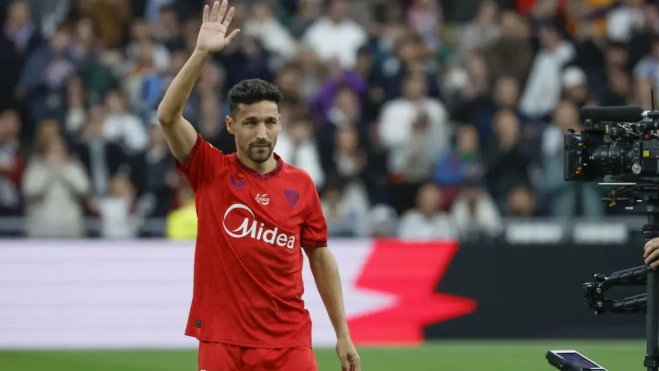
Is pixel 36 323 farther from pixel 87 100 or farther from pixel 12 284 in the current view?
pixel 87 100

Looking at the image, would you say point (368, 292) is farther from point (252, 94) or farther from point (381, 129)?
point (252, 94)

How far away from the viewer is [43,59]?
16.7 m

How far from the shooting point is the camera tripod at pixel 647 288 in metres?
7.56

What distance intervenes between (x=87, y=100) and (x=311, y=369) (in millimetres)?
10138

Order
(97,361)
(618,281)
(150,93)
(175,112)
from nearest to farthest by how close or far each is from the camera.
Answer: (175,112)
(618,281)
(97,361)
(150,93)

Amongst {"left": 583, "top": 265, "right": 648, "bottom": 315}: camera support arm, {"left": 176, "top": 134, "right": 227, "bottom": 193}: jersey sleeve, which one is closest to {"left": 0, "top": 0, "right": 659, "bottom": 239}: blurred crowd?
{"left": 583, "top": 265, "right": 648, "bottom": 315}: camera support arm

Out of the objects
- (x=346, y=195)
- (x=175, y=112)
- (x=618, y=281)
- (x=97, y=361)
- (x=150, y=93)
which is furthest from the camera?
(x=150, y=93)

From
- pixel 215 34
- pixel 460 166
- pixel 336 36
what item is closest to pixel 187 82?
pixel 215 34

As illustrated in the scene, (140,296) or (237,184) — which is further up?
(237,184)

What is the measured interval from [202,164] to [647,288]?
9.05 feet

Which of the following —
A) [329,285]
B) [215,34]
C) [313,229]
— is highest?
[215,34]

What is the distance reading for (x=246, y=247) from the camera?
6.53 meters

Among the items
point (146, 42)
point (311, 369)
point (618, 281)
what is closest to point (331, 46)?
point (146, 42)

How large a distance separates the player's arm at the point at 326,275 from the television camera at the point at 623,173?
1.49 m
